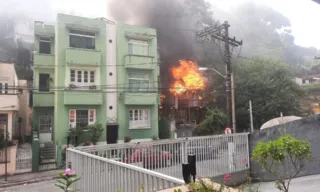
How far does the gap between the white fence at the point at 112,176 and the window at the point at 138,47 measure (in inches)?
609

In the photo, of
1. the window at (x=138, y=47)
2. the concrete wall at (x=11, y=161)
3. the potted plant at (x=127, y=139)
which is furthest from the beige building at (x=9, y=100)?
the window at (x=138, y=47)


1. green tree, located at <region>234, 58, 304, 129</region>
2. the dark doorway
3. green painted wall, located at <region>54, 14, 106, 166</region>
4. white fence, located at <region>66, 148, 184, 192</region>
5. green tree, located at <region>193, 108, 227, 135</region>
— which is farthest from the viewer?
green tree, located at <region>234, 58, 304, 129</region>

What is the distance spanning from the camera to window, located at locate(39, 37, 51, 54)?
20188 mm

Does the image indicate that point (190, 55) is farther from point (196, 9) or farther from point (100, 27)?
point (100, 27)

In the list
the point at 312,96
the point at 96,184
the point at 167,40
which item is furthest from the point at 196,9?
the point at 96,184

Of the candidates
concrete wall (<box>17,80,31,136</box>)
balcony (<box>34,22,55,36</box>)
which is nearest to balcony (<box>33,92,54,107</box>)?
balcony (<box>34,22,55,36</box>)

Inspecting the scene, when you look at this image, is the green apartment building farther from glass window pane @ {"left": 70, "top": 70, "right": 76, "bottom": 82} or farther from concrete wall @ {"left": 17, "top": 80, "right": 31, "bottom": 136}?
concrete wall @ {"left": 17, "top": 80, "right": 31, "bottom": 136}

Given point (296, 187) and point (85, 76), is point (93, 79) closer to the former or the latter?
point (85, 76)

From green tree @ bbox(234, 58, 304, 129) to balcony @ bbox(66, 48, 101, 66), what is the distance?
1816cm

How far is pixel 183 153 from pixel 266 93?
24.4 metres

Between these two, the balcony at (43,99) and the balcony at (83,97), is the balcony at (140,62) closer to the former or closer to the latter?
the balcony at (83,97)

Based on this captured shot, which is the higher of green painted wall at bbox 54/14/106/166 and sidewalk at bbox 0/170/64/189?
green painted wall at bbox 54/14/106/166

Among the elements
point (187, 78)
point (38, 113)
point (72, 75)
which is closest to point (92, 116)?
point (72, 75)

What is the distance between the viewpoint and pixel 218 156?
882 centimetres
